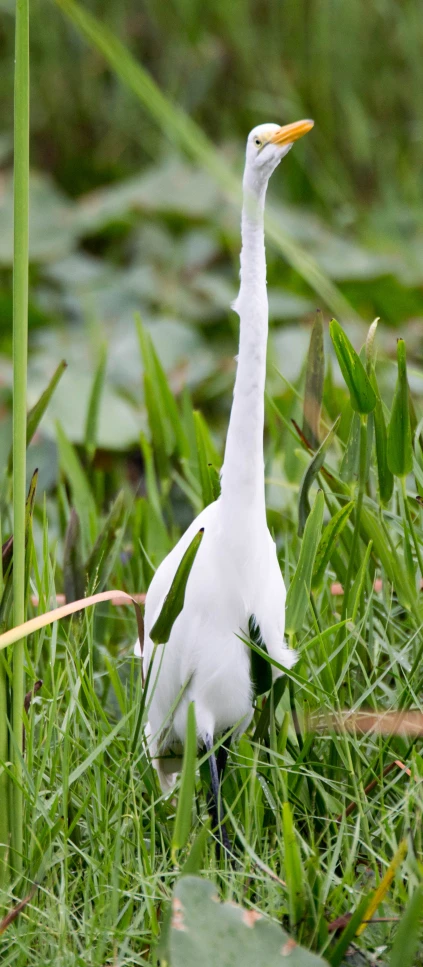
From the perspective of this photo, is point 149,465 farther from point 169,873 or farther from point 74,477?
point 169,873

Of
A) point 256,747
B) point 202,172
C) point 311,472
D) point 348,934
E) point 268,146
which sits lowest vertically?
point 348,934

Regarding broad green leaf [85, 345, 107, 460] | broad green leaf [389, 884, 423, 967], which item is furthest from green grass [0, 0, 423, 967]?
broad green leaf [85, 345, 107, 460]

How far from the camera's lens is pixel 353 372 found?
3.24ft

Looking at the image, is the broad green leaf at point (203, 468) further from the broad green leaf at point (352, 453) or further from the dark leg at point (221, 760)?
the dark leg at point (221, 760)

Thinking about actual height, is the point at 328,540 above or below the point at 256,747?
above

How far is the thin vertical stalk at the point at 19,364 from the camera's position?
0.85 meters

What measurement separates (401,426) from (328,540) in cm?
14

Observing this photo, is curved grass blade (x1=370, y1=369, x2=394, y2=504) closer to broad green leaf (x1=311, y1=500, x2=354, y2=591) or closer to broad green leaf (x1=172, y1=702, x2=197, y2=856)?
broad green leaf (x1=311, y1=500, x2=354, y2=591)

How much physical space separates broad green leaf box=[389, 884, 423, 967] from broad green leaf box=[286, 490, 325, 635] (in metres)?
0.33

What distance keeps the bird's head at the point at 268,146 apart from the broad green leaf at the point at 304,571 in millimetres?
304

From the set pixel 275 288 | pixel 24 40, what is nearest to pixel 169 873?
pixel 24 40

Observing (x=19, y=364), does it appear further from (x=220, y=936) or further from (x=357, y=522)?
(x=220, y=936)

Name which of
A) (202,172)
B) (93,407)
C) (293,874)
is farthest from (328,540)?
(202,172)

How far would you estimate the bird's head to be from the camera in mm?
919
